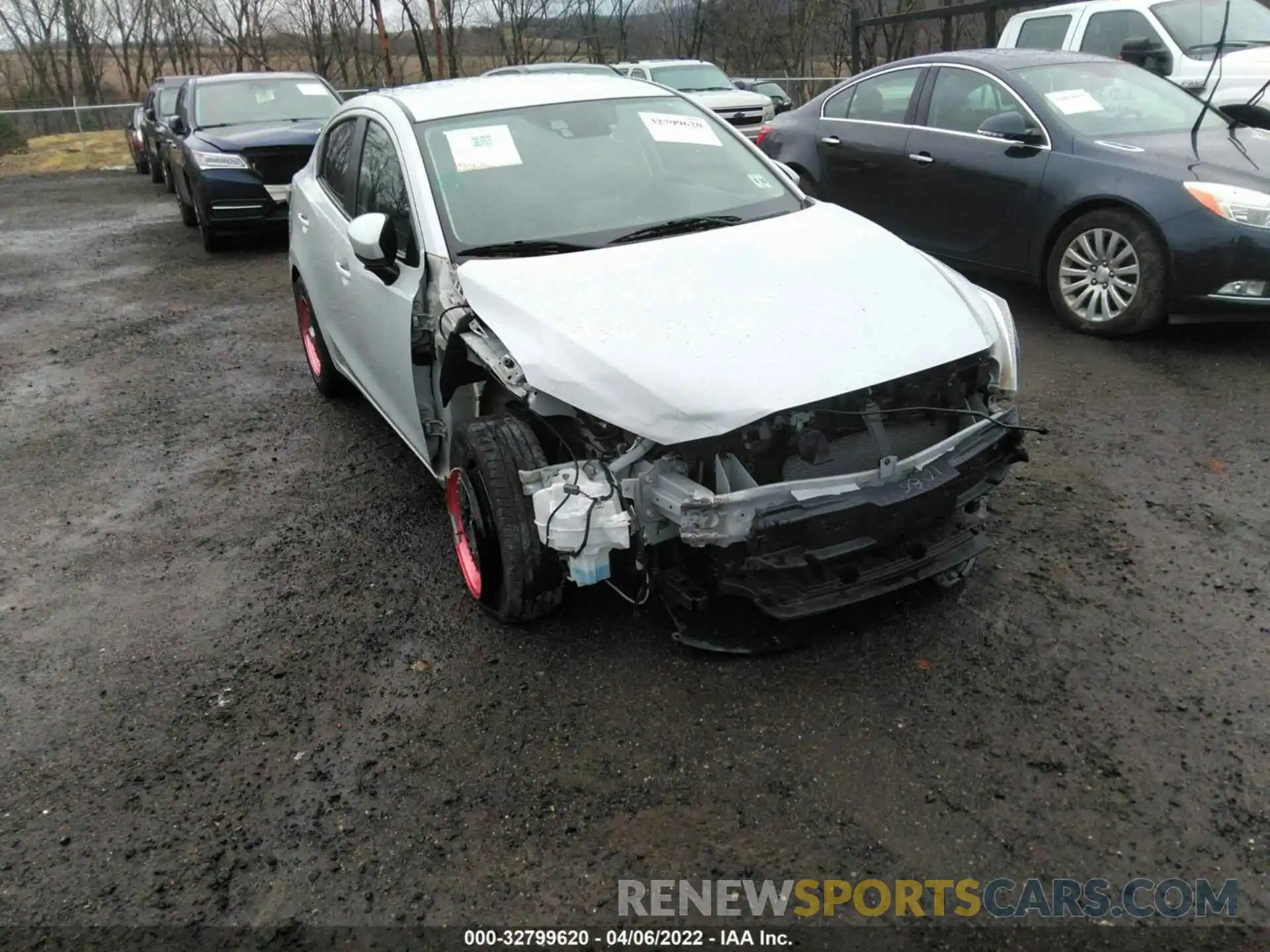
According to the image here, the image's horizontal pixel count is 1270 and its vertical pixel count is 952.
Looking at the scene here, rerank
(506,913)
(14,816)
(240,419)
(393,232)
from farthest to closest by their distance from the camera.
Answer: (240,419) → (393,232) → (14,816) → (506,913)

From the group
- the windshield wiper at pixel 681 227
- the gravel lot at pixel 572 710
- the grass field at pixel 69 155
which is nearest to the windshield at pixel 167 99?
the grass field at pixel 69 155

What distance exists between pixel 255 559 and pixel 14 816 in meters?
1.53

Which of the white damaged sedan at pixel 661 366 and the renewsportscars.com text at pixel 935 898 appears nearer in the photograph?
the renewsportscars.com text at pixel 935 898

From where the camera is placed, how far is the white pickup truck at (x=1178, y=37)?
811cm

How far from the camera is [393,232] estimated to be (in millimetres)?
3816

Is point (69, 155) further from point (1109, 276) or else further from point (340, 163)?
point (1109, 276)

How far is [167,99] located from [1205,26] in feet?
47.9

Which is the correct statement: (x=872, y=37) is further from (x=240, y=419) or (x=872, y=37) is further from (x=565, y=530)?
(x=565, y=530)

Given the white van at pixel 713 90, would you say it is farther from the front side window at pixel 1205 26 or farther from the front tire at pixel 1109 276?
the front tire at pixel 1109 276

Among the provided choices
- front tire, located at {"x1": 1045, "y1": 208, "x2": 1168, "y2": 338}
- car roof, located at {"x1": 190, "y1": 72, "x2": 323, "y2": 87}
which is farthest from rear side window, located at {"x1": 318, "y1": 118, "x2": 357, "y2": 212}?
car roof, located at {"x1": 190, "y1": 72, "x2": 323, "y2": 87}

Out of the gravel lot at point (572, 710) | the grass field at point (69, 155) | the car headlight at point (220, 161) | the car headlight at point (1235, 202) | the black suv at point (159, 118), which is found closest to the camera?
the gravel lot at point (572, 710)

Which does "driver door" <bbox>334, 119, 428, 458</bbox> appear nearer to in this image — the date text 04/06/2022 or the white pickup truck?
the date text 04/06/2022

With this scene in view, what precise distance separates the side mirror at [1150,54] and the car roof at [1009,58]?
2.17m

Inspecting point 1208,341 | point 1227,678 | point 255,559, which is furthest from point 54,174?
point 1227,678
